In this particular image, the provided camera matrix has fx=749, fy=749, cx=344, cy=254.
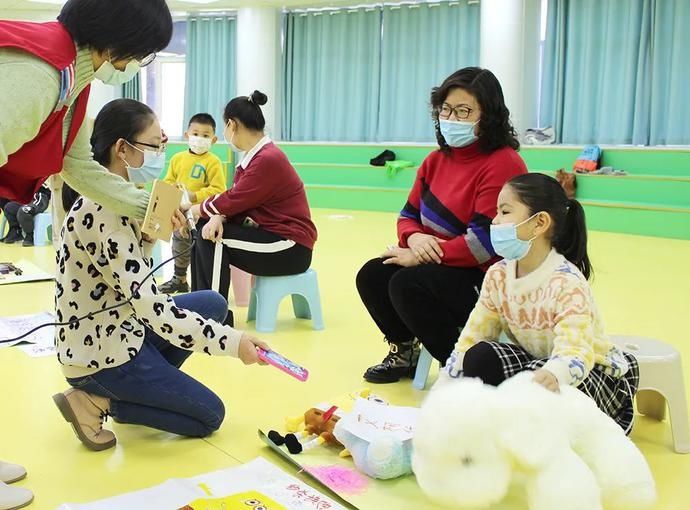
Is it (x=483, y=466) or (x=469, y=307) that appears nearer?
(x=483, y=466)

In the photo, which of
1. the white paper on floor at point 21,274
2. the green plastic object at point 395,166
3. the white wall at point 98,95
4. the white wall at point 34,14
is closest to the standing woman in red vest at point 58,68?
the white paper on floor at point 21,274

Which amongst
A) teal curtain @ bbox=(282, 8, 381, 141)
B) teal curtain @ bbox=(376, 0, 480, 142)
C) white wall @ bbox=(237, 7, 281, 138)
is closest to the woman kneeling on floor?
teal curtain @ bbox=(376, 0, 480, 142)

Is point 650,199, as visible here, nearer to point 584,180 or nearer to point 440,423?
point 584,180

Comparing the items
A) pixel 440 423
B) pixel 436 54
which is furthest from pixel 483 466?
pixel 436 54

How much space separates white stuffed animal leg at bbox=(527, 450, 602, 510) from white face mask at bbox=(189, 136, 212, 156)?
300cm

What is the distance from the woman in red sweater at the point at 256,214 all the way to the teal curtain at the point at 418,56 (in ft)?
17.8

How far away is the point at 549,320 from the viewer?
1.74m

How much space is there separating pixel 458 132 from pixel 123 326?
3.67ft

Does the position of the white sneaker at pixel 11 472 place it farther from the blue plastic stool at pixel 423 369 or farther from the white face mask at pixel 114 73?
the blue plastic stool at pixel 423 369

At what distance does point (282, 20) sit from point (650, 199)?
5.06 meters

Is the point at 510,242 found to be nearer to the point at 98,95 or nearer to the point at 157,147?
the point at 157,147

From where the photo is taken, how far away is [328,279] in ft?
13.5

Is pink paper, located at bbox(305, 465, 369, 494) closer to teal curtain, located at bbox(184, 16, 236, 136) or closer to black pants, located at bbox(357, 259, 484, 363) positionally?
black pants, located at bbox(357, 259, 484, 363)

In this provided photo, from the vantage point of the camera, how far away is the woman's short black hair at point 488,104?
2.24 m
